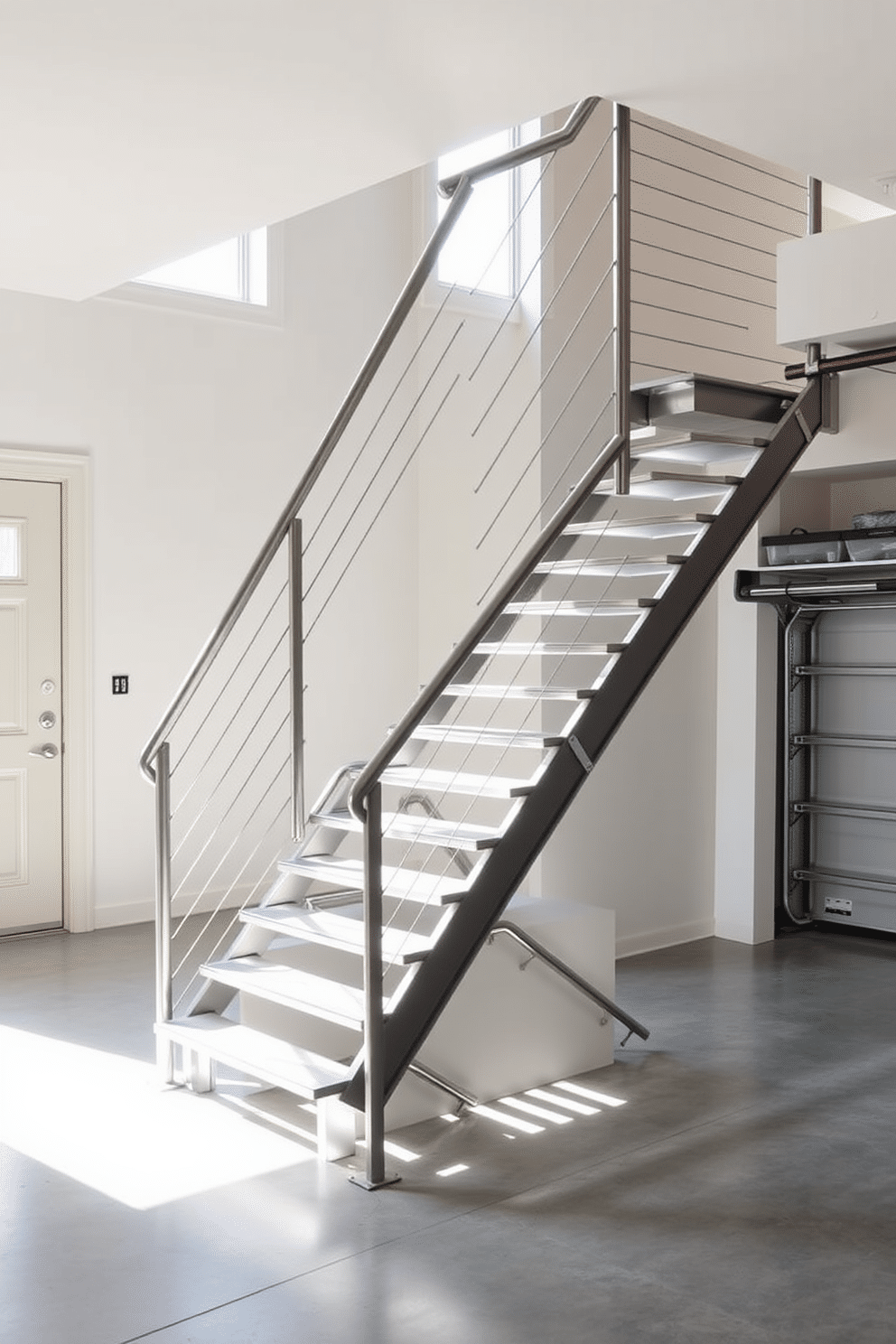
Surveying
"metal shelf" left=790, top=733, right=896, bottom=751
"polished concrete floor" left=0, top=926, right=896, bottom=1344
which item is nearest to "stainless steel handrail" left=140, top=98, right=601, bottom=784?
"polished concrete floor" left=0, top=926, right=896, bottom=1344

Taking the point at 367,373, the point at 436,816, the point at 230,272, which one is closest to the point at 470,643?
the point at 436,816

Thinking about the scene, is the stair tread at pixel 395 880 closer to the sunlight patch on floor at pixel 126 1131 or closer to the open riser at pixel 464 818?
the open riser at pixel 464 818

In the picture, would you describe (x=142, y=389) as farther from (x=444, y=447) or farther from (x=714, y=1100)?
(x=714, y=1100)

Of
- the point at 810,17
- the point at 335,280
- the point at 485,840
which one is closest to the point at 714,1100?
the point at 485,840

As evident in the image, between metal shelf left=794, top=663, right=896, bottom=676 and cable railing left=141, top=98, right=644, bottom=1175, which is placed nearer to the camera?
cable railing left=141, top=98, right=644, bottom=1175

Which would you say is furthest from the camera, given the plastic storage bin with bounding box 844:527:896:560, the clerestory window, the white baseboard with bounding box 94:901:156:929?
the clerestory window

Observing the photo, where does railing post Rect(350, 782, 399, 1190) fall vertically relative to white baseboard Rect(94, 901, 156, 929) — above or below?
above

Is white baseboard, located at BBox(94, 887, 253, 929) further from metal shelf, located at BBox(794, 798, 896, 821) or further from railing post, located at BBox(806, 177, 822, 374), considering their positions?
railing post, located at BBox(806, 177, 822, 374)

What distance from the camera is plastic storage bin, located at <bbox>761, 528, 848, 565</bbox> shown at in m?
6.56

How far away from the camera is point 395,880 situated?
4121mm

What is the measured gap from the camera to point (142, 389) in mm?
7172

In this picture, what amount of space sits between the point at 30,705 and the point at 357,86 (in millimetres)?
4228

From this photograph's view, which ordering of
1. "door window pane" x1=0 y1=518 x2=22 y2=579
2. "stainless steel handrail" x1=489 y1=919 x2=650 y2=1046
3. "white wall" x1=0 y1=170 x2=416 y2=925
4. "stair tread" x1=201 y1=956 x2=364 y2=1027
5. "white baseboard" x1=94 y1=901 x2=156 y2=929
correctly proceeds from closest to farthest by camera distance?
"stair tread" x1=201 y1=956 x2=364 y2=1027, "stainless steel handrail" x1=489 y1=919 x2=650 y2=1046, "door window pane" x1=0 y1=518 x2=22 y2=579, "white wall" x1=0 y1=170 x2=416 y2=925, "white baseboard" x1=94 y1=901 x2=156 y2=929

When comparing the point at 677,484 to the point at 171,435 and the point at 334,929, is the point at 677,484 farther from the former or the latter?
the point at 171,435
